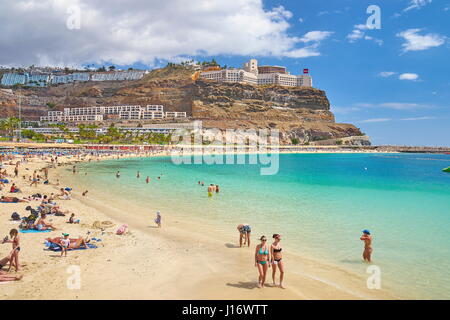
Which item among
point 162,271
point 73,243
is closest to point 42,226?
point 73,243

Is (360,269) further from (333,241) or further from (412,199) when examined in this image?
(412,199)

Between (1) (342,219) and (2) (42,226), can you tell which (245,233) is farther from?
(2) (42,226)

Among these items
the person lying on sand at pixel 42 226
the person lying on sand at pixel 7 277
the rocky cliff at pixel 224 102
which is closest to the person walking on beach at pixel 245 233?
the person lying on sand at pixel 7 277

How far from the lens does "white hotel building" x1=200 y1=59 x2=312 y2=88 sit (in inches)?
5659

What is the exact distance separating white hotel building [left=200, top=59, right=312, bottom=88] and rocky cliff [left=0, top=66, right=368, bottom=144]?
11252mm

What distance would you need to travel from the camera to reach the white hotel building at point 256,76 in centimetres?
14375

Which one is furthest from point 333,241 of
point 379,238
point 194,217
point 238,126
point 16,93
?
point 16,93

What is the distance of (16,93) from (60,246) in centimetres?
17448

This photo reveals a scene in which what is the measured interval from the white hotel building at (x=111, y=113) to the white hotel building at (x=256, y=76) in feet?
95.6

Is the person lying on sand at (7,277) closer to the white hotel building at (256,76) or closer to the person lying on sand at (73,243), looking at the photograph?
the person lying on sand at (73,243)

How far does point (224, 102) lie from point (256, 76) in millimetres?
36618

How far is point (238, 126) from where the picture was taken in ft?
374

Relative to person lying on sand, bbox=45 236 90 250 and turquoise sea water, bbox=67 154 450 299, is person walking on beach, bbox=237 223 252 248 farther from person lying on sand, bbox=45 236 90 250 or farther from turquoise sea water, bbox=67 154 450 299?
person lying on sand, bbox=45 236 90 250

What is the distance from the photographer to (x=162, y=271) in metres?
8.21
